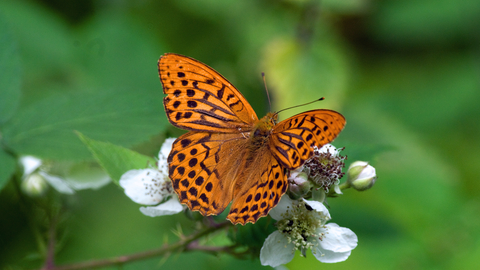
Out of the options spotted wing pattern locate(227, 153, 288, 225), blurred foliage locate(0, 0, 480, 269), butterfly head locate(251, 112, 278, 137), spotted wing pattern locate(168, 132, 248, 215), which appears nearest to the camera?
spotted wing pattern locate(227, 153, 288, 225)

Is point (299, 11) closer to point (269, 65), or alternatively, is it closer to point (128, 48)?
point (269, 65)

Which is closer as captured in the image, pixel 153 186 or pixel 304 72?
pixel 153 186

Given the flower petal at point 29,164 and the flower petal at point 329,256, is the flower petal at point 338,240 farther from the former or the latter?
the flower petal at point 29,164

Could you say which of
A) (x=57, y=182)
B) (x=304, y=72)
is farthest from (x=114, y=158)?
(x=304, y=72)

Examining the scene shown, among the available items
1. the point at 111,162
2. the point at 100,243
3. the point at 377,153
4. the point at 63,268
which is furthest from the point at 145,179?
the point at 100,243

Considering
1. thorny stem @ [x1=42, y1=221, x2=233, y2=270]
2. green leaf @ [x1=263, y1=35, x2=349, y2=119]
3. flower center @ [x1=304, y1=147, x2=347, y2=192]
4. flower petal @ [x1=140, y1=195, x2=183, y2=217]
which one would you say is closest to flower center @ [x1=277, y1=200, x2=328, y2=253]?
flower center @ [x1=304, y1=147, x2=347, y2=192]

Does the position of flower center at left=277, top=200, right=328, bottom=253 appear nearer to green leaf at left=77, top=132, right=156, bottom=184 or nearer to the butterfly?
the butterfly

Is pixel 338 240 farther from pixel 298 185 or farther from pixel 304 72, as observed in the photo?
pixel 304 72

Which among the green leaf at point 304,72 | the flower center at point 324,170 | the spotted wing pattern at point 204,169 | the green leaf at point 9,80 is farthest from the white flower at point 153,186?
the green leaf at point 304,72
